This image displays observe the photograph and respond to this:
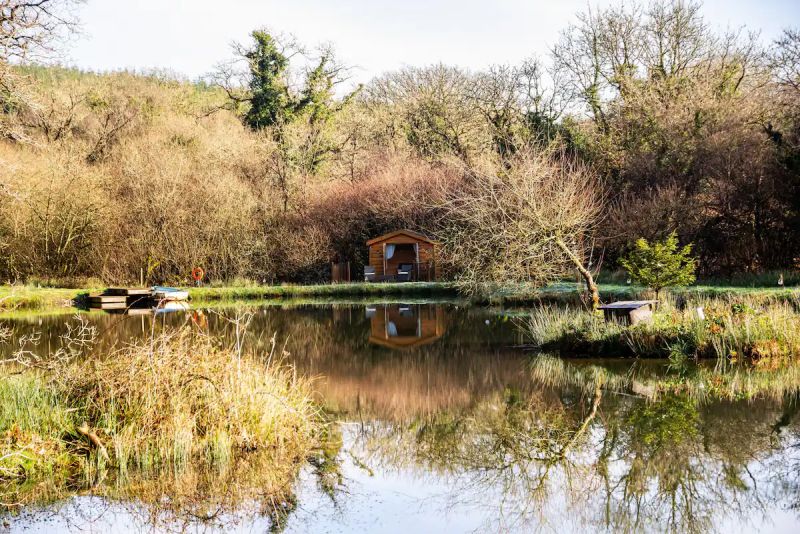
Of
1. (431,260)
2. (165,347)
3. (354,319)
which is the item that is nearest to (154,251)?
(431,260)

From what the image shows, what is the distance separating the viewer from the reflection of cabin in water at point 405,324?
60.7 ft

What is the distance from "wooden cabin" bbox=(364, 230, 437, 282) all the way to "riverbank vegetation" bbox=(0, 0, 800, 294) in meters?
1.03

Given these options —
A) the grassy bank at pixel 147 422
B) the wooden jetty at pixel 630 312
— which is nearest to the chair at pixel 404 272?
the wooden jetty at pixel 630 312

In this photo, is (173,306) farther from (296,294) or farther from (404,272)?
(404,272)

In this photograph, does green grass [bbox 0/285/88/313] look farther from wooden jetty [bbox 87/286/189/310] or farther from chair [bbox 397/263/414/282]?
chair [bbox 397/263/414/282]

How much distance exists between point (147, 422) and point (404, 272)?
27.5 m

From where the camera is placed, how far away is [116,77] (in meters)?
51.2

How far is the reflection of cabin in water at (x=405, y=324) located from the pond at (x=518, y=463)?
4.14m

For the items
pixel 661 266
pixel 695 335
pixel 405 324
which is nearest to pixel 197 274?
pixel 405 324

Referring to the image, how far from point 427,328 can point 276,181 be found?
850 inches

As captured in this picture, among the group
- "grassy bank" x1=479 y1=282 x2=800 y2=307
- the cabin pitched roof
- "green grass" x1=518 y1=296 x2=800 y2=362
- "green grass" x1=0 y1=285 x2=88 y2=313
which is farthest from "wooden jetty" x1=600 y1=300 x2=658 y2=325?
the cabin pitched roof

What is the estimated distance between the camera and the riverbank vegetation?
90.5ft

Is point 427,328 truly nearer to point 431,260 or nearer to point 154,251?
point 431,260

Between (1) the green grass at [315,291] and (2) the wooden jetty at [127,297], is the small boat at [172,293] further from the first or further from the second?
(1) the green grass at [315,291]
